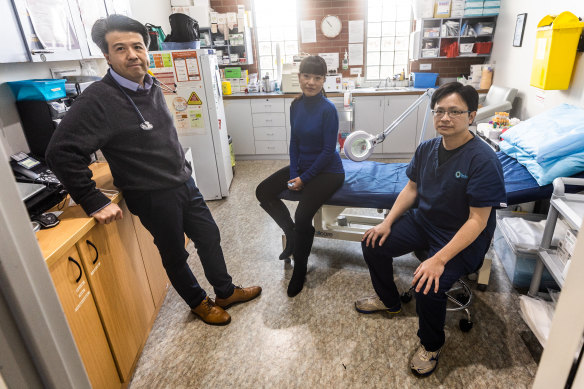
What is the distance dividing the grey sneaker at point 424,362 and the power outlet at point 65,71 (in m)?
2.58

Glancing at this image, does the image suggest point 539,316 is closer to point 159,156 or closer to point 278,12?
point 159,156

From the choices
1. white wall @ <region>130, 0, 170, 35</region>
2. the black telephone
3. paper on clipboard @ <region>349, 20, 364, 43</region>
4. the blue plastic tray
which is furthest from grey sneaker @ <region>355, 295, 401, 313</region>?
paper on clipboard @ <region>349, 20, 364, 43</region>

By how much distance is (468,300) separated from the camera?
188 cm

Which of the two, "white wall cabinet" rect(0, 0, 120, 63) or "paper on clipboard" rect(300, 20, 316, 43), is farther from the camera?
"paper on clipboard" rect(300, 20, 316, 43)

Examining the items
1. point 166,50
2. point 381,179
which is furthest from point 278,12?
point 381,179

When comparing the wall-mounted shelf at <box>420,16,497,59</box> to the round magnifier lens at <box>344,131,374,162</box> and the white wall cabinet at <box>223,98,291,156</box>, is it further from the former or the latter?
the round magnifier lens at <box>344,131,374,162</box>

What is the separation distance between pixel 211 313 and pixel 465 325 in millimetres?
1361

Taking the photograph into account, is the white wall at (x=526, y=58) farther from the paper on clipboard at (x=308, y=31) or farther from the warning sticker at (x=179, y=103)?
the warning sticker at (x=179, y=103)

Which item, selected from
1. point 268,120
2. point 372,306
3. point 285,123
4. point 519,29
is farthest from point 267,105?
point 372,306

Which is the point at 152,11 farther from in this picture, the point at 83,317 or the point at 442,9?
the point at 83,317

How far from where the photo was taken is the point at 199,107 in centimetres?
321

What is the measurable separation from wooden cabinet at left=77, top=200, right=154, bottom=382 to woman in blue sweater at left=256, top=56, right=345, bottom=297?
0.86 m

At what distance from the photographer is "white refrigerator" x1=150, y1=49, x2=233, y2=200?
3045 millimetres

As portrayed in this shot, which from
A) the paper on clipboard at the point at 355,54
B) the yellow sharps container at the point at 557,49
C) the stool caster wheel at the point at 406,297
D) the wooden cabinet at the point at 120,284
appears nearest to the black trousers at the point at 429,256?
the stool caster wheel at the point at 406,297
